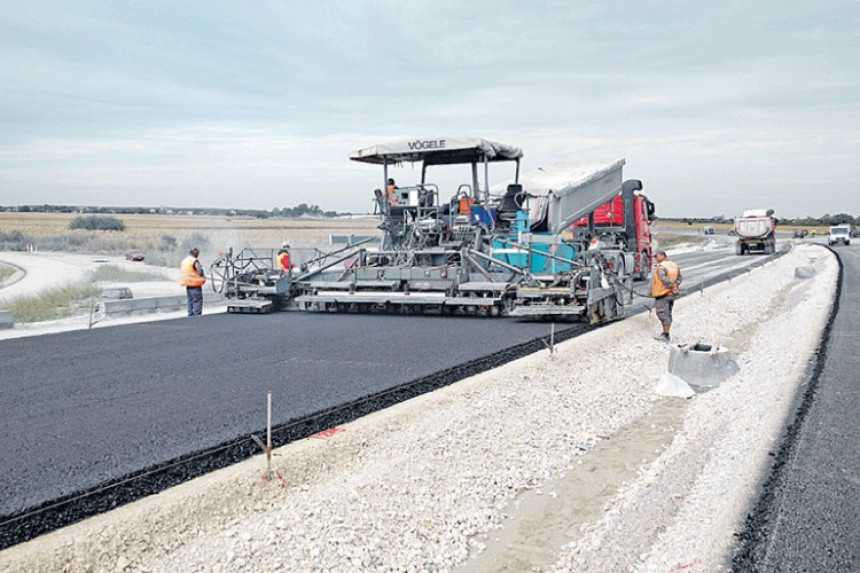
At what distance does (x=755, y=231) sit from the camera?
120ft

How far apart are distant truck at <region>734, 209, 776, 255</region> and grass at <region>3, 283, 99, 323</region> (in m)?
29.0

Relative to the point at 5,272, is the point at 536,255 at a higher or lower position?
higher

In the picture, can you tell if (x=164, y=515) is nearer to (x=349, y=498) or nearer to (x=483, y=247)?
(x=349, y=498)

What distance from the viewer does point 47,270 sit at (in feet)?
105

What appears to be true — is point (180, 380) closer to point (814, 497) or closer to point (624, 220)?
point (814, 497)

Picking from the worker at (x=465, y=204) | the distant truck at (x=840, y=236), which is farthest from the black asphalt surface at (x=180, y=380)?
the distant truck at (x=840, y=236)

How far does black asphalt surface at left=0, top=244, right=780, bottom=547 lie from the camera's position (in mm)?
4684

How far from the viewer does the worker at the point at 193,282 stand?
41.1ft

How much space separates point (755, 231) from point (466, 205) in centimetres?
2826

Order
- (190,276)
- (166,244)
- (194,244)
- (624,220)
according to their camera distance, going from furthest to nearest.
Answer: (166,244) < (194,244) < (624,220) < (190,276)

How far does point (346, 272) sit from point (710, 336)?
5748 millimetres

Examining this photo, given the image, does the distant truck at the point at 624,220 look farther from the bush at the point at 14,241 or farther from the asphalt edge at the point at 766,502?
the bush at the point at 14,241

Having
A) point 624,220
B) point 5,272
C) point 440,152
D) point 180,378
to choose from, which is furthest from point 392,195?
point 5,272

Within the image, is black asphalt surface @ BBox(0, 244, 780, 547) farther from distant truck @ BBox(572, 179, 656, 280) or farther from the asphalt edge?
distant truck @ BBox(572, 179, 656, 280)
